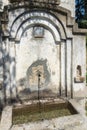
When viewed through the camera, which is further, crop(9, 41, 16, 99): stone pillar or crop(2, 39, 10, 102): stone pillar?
crop(9, 41, 16, 99): stone pillar

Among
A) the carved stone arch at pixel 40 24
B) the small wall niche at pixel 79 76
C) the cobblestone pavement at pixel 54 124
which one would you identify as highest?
the carved stone arch at pixel 40 24

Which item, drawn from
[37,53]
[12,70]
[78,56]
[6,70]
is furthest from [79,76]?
[6,70]

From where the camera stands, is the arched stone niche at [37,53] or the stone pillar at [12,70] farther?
the arched stone niche at [37,53]

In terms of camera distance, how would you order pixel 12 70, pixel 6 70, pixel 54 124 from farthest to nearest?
pixel 12 70
pixel 6 70
pixel 54 124

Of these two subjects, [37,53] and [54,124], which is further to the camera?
[37,53]

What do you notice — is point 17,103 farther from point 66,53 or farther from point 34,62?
point 66,53

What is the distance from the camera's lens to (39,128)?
5.21 metres

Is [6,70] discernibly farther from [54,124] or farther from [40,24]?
[54,124]

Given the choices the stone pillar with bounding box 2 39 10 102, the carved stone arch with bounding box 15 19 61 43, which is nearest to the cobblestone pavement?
the stone pillar with bounding box 2 39 10 102

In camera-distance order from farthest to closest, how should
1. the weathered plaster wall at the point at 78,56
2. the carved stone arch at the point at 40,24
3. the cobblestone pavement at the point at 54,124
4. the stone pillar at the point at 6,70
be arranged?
the weathered plaster wall at the point at 78,56
the carved stone arch at the point at 40,24
the stone pillar at the point at 6,70
the cobblestone pavement at the point at 54,124

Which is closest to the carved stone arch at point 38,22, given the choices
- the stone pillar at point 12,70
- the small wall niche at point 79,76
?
the stone pillar at point 12,70

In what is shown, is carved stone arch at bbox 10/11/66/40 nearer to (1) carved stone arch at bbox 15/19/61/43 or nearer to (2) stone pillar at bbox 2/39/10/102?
(1) carved stone arch at bbox 15/19/61/43

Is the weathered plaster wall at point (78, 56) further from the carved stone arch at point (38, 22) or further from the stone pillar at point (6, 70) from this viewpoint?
the stone pillar at point (6, 70)

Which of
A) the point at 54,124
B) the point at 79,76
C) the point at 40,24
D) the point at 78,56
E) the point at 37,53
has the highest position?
the point at 40,24
